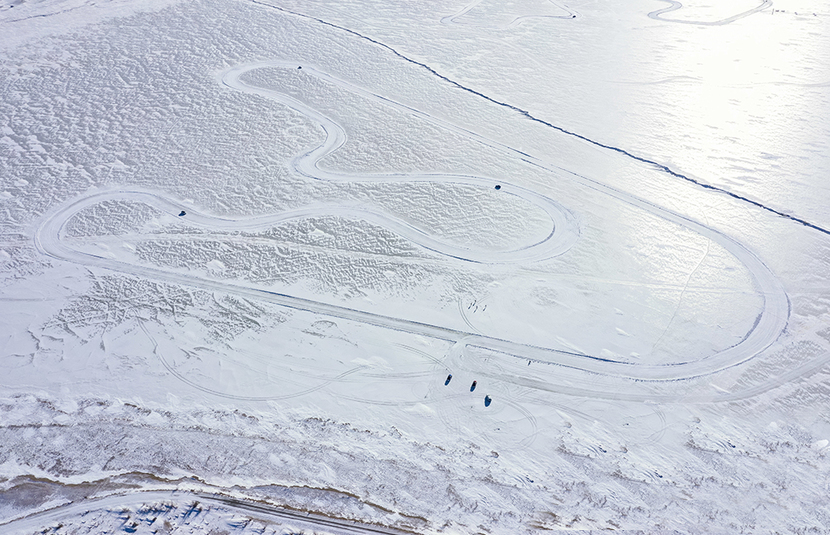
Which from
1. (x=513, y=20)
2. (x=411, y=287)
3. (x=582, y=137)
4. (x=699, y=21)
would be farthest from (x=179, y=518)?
(x=699, y=21)

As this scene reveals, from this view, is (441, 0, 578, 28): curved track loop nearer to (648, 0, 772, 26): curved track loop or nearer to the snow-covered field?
the snow-covered field

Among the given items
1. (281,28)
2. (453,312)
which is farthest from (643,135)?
(281,28)

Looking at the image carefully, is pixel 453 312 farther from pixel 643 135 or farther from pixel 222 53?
pixel 222 53

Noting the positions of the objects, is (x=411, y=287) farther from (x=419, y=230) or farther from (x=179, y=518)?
(x=179, y=518)

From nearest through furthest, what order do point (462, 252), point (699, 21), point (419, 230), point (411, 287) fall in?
1. point (411, 287)
2. point (462, 252)
3. point (419, 230)
4. point (699, 21)

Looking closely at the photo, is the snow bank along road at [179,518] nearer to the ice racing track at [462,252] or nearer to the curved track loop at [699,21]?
the ice racing track at [462,252]

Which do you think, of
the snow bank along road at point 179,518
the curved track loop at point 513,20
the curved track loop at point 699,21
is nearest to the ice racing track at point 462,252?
the snow bank along road at point 179,518

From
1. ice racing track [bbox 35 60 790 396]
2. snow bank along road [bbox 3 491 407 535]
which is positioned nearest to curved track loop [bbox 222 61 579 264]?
ice racing track [bbox 35 60 790 396]
